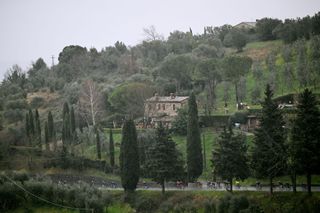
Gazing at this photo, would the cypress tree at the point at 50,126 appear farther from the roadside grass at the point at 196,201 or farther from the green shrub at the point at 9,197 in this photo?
the green shrub at the point at 9,197

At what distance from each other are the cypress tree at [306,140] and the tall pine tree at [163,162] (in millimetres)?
11114

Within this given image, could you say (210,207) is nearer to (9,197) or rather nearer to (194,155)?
(194,155)

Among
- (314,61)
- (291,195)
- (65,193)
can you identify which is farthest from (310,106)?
(314,61)

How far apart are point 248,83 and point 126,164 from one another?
1304 inches

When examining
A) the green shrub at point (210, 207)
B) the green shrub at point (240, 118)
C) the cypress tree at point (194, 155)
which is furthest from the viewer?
the green shrub at point (240, 118)

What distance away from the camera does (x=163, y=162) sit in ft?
131

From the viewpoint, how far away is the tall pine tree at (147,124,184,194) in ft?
131

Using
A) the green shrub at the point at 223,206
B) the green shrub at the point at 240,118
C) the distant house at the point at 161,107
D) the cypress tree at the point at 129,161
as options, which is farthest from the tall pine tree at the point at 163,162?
the distant house at the point at 161,107

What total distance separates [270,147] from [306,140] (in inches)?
110

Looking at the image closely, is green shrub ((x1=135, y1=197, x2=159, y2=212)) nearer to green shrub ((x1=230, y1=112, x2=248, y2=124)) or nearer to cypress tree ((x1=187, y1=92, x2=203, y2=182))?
cypress tree ((x1=187, y1=92, x2=203, y2=182))

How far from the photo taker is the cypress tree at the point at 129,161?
40.9 meters

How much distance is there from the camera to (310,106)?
33156 mm

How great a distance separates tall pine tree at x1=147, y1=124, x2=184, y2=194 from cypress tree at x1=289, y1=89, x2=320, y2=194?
1111 cm

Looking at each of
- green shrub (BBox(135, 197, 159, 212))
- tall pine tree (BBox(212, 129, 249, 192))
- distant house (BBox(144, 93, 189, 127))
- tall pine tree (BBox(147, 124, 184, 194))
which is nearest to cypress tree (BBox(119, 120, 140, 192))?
tall pine tree (BBox(147, 124, 184, 194))
